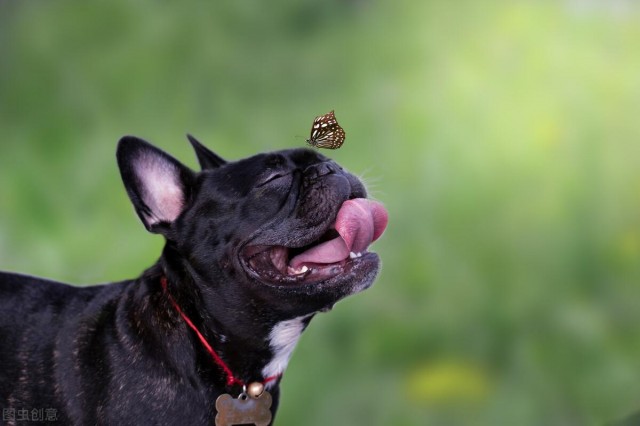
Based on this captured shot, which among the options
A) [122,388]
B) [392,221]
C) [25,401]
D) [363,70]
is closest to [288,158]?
[122,388]

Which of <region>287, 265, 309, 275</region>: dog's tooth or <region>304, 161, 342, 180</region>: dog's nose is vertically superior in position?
<region>304, 161, 342, 180</region>: dog's nose

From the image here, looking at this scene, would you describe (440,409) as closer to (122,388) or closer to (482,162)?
(482,162)

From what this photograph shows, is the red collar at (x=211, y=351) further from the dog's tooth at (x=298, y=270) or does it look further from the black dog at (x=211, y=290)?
the dog's tooth at (x=298, y=270)

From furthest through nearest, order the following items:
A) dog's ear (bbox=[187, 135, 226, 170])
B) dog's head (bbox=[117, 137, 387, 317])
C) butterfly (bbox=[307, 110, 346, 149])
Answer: dog's ear (bbox=[187, 135, 226, 170]) < butterfly (bbox=[307, 110, 346, 149]) < dog's head (bbox=[117, 137, 387, 317])

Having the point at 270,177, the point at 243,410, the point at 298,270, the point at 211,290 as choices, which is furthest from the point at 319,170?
the point at 243,410

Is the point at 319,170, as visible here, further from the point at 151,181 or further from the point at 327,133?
the point at 151,181

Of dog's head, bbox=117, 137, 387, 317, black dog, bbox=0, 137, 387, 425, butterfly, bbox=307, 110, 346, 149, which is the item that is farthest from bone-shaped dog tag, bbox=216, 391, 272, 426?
butterfly, bbox=307, 110, 346, 149

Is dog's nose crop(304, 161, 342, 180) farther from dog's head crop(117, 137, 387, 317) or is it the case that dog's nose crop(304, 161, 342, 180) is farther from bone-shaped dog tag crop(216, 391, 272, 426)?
bone-shaped dog tag crop(216, 391, 272, 426)
